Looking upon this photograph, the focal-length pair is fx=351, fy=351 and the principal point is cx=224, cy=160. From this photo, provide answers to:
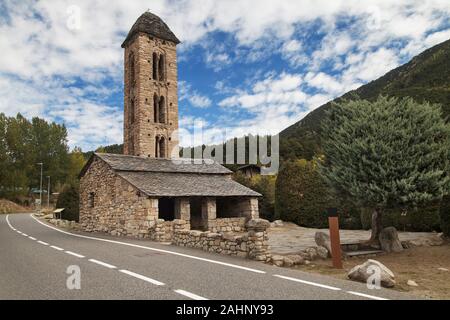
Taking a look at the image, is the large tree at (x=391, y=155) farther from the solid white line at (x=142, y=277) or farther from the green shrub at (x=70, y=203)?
the green shrub at (x=70, y=203)

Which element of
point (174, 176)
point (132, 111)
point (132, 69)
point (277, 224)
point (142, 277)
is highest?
point (132, 69)

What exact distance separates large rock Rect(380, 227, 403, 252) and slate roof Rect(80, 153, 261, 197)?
968 centimetres

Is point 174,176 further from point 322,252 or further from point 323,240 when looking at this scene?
point 322,252

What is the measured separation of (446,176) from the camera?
38.6 ft

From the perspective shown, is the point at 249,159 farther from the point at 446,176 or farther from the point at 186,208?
the point at 446,176

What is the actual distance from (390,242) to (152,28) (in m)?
25.3

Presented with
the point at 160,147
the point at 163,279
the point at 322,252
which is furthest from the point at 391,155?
the point at 160,147

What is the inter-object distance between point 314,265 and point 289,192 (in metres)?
15.4

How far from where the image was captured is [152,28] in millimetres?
29766

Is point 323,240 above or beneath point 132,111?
beneath

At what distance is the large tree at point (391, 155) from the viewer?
1160 cm

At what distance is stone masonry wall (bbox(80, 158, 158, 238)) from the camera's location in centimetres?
1644

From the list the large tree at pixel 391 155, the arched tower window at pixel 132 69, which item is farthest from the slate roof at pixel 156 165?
the large tree at pixel 391 155

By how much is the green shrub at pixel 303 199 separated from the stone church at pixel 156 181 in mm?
3848
